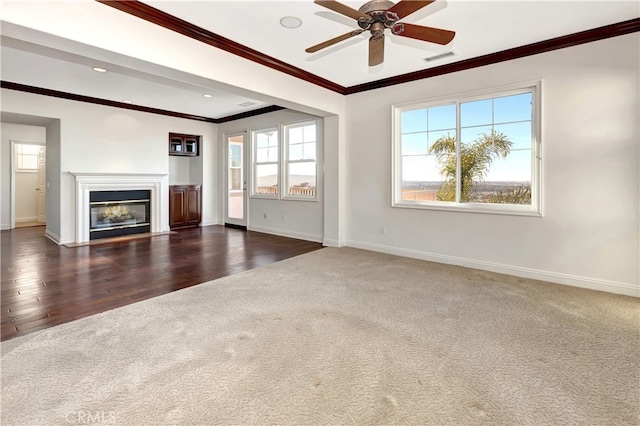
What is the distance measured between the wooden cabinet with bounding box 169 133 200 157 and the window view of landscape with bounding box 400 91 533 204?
5178 millimetres

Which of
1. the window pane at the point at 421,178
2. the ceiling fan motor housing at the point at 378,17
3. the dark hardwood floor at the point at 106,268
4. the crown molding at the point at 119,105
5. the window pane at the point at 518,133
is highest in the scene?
the crown molding at the point at 119,105

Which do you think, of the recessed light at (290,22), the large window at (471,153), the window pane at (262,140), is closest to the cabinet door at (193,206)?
the window pane at (262,140)

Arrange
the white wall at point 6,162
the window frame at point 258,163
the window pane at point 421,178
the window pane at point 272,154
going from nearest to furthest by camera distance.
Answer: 1. the window pane at point 421,178
2. the window frame at point 258,163
3. the window pane at point 272,154
4. the white wall at point 6,162

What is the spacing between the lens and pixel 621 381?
5.99 ft

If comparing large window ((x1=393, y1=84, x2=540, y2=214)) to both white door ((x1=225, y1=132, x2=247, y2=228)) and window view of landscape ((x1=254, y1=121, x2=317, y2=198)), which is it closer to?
window view of landscape ((x1=254, y1=121, x2=317, y2=198))

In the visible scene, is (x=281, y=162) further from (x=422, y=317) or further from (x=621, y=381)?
(x=621, y=381)

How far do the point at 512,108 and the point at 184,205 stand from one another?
262 inches

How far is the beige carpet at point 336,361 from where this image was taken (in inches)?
62.4

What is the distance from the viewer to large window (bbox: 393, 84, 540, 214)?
3.87 m

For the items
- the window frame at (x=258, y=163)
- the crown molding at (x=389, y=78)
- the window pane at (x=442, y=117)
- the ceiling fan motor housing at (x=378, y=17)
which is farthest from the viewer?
the window frame at (x=258, y=163)

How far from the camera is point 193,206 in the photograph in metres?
7.73

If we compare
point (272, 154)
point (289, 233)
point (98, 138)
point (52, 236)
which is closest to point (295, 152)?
point (272, 154)

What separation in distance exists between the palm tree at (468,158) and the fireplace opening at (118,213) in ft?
19.0

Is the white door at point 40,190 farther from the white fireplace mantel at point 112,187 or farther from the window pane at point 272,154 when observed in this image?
the window pane at point 272,154
